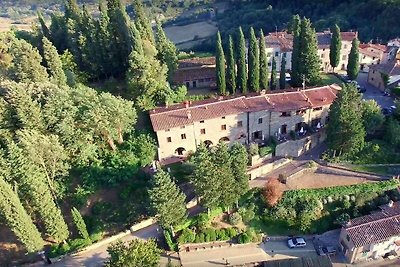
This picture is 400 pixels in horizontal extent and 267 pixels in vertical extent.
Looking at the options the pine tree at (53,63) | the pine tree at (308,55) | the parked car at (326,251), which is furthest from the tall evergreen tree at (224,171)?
the pine tree at (53,63)

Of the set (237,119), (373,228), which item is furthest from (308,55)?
(373,228)

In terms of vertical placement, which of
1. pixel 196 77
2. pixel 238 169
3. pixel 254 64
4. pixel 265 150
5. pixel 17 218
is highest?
pixel 254 64

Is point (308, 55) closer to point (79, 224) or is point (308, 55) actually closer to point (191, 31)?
point (79, 224)

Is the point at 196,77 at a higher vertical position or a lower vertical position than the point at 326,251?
higher

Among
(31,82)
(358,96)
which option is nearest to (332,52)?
(358,96)

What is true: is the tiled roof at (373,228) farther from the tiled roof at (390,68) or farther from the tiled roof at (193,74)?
the tiled roof at (193,74)

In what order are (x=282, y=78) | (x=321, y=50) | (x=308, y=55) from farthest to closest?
1. (x=321, y=50)
2. (x=282, y=78)
3. (x=308, y=55)
